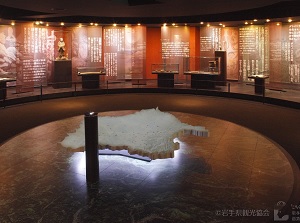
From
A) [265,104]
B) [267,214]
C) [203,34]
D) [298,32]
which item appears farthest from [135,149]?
[203,34]

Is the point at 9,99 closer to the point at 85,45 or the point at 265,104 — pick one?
the point at 85,45

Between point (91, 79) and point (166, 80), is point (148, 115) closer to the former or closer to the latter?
point (166, 80)

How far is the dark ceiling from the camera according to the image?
955 cm

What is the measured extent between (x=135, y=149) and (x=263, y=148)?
2566 millimetres

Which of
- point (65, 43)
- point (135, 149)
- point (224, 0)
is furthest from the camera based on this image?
point (65, 43)

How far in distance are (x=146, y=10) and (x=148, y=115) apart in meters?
5.02

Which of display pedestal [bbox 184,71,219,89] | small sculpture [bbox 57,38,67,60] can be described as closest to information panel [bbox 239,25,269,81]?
display pedestal [bbox 184,71,219,89]

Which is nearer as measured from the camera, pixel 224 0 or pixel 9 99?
pixel 224 0

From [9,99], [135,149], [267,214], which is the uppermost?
[9,99]

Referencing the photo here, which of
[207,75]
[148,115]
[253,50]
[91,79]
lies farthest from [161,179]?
[253,50]

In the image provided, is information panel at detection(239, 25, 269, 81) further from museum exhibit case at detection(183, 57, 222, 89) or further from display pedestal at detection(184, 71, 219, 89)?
display pedestal at detection(184, 71, 219, 89)

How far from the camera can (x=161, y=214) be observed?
159 inches

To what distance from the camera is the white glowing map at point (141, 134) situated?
5.72 m

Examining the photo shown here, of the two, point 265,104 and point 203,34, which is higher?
point 203,34
